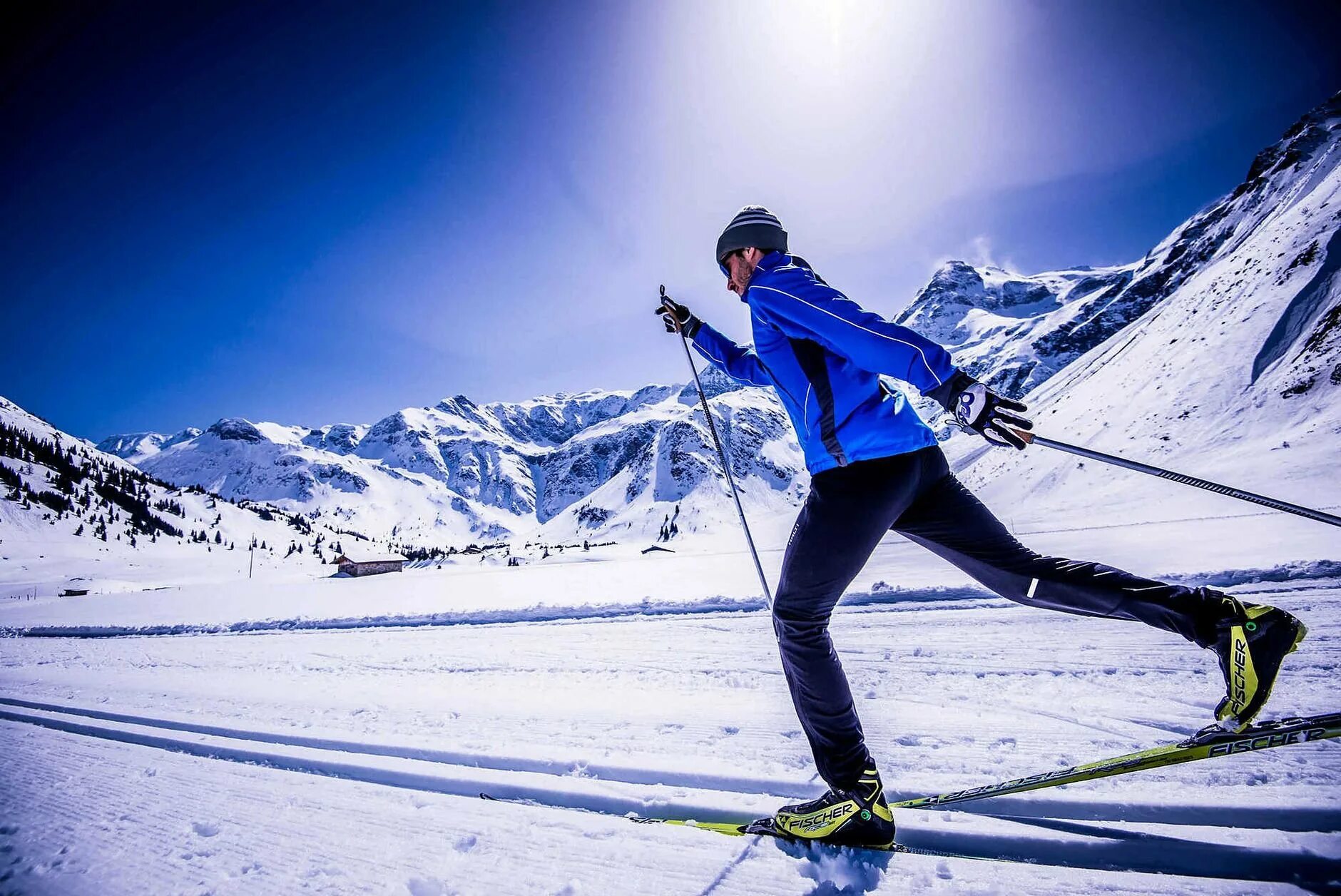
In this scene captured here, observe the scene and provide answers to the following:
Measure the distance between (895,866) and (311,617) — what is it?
408 inches

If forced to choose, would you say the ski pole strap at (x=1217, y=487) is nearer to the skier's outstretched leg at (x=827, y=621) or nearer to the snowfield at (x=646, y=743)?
the skier's outstretched leg at (x=827, y=621)

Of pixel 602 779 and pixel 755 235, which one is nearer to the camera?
pixel 755 235

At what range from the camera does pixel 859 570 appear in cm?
186

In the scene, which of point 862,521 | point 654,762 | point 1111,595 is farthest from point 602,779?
point 1111,595

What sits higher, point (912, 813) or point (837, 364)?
point (837, 364)

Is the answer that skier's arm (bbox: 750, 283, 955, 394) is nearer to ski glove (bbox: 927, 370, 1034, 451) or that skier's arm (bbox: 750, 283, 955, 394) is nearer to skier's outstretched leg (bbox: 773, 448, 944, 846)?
ski glove (bbox: 927, 370, 1034, 451)

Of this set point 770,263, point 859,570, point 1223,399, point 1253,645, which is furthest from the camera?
point 1223,399

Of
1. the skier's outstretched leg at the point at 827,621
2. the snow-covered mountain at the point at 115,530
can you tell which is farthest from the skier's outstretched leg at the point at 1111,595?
the snow-covered mountain at the point at 115,530

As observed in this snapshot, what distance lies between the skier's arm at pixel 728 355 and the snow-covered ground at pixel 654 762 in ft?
6.74

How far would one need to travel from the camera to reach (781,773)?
2533 millimetres

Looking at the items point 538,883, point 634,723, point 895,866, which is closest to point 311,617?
point 634,723

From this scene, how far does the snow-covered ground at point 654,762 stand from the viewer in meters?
1.86

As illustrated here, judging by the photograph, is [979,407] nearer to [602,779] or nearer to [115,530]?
[602,779]

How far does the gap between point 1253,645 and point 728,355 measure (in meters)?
2.50
